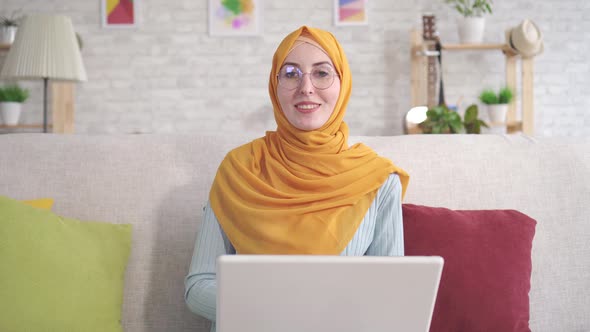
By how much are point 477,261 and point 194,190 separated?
812 millimetres

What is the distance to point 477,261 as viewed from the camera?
1.50 m

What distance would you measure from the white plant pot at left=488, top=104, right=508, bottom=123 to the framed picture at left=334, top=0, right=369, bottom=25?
1164mm

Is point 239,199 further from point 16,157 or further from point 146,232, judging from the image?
point 16,157

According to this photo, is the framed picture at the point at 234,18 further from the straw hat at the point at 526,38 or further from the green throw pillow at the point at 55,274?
the green throw pillow at the point at 55,274

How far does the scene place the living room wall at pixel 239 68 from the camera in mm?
4551

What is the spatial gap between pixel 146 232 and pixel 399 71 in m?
3.27

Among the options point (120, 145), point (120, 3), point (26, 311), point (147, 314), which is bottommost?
point (147, 314)

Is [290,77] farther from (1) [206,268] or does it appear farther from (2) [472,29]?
(2) [472,29]

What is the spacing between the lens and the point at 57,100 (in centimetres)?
445

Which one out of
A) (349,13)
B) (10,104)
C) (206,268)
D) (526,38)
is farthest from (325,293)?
(10,104)

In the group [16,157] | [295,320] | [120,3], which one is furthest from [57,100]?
[295,320]

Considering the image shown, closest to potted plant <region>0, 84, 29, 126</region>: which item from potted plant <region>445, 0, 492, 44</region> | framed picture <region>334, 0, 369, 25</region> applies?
framed picture <region>334, 0, 369, 25</region>

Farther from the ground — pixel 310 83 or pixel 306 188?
pixel 310 83

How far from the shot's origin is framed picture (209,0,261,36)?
456 cm
